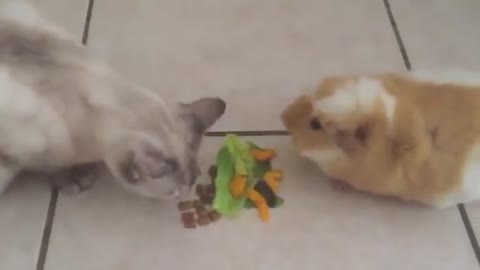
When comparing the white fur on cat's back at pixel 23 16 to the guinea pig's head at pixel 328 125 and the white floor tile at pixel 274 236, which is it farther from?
the guinea pig's head at pixel 328 125

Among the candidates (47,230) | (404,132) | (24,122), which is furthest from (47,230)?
(404,132)

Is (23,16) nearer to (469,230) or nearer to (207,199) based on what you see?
(207,199)

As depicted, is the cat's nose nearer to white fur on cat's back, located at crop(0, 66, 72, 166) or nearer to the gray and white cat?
the gray and white cat

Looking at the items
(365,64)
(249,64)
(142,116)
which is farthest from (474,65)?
(142,116)

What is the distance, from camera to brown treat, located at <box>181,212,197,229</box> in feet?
3.44

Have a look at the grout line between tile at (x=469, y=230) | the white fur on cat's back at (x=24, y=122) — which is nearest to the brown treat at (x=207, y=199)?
the white fur on cat's back at (x=24, y=122)

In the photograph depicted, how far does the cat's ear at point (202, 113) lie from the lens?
3.43ft

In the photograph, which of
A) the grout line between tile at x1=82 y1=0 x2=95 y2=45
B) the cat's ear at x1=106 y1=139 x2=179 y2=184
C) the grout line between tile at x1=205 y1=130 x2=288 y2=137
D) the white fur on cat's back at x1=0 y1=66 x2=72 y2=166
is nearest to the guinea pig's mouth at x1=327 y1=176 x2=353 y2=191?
the grout line between tile at x1=205 y1=130 x2=288 y2=137

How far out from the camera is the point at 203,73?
1.24 meters

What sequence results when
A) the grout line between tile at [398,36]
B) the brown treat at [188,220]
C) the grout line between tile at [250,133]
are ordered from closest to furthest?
the brown treat at [188,220] → the grout line between tile at [250,133] → the grout line between tile at [398,36]

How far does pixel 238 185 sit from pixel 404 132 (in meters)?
0.23

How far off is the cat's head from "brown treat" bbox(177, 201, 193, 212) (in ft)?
0.10

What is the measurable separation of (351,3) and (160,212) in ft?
1.78

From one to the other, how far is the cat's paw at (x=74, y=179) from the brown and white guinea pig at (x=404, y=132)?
0.31 m
